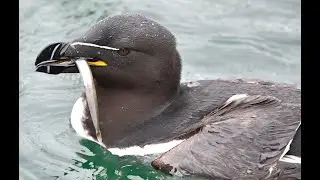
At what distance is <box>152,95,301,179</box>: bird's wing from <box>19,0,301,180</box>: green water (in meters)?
0.31

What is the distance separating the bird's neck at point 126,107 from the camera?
5172 millimetres

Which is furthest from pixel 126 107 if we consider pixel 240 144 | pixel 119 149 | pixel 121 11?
pixel 121 11

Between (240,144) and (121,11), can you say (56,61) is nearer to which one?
(240,144)

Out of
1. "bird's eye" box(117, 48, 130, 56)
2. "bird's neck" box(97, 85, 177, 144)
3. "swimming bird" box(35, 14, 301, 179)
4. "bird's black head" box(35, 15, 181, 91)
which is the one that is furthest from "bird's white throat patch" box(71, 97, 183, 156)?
"bird's eye" box(117, 48, 130, 56)

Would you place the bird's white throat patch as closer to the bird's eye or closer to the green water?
the green water

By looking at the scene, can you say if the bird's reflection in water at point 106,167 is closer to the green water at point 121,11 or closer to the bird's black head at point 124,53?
the green water at point 121,11

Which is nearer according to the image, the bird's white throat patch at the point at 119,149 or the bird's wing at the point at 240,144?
the bird's wing at the point at 240,144

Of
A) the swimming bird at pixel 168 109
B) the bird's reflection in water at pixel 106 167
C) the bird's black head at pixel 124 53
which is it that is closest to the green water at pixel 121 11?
the bird's reflection in water at pixel 106 167

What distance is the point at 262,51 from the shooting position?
7.45m

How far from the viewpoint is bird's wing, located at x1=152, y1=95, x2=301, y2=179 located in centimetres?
446

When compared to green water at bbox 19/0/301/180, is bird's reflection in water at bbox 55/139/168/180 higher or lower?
lower

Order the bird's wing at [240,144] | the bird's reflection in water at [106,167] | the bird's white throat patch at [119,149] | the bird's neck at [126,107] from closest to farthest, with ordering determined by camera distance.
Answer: the bird's wing at [240,144] < the bird's white throat patch at [119,149] < the bird's reflection in water at [106,167] < the bird's neck at [126,107]
